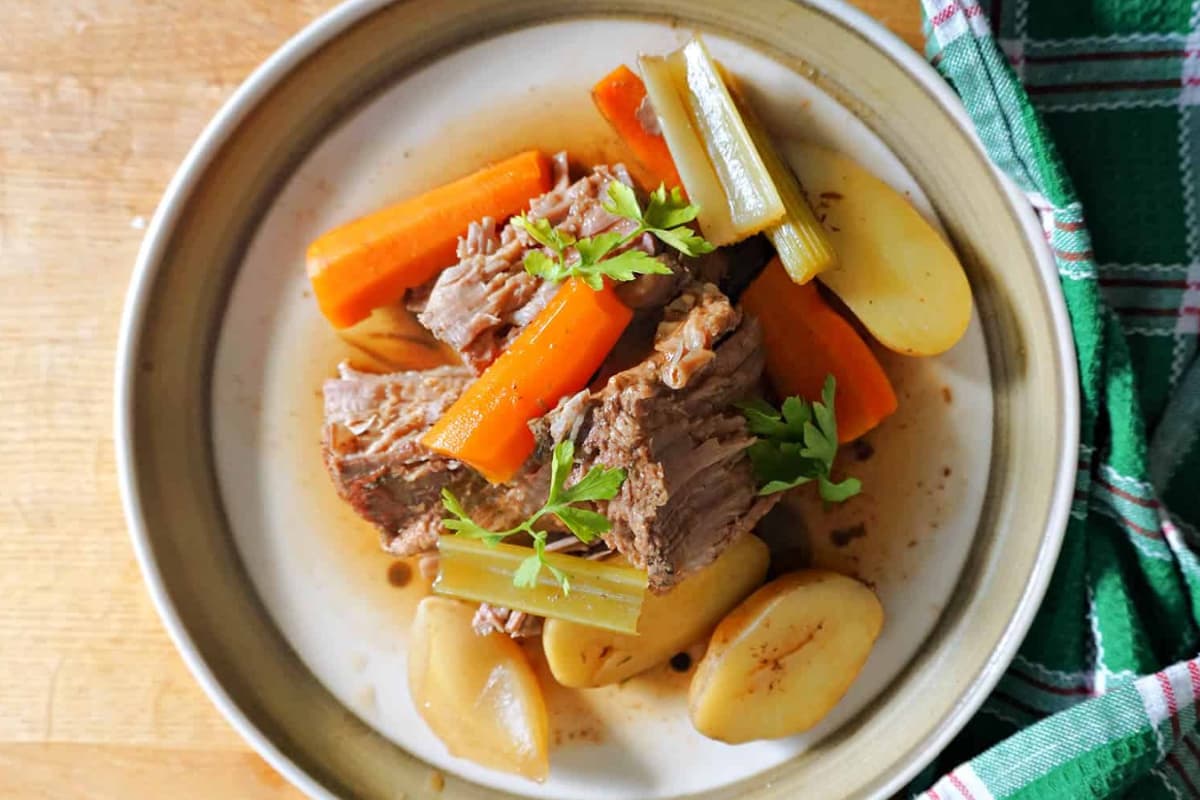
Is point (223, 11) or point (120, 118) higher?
point (223, 11)

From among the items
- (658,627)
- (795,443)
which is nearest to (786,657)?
(658,627)

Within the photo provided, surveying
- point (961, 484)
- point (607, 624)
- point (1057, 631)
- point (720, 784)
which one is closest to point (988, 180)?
point (961, 484)

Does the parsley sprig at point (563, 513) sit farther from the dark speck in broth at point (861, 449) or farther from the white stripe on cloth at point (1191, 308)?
the white stripe on cloth at point (1191, 308)

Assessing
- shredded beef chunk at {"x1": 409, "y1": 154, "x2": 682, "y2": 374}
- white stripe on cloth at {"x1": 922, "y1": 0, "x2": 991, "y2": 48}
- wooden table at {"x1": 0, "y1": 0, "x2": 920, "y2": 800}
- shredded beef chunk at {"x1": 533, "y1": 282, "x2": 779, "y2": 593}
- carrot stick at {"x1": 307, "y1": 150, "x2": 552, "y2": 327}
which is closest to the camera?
shredded beef chunk at {"x1": 533, "y1": 282, "x2": 779, "y2": 593}

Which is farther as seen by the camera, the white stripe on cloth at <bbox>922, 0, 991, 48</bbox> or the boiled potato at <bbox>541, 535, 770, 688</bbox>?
the boiled potato at <bbox>541, 535, 770, 688</bbox>

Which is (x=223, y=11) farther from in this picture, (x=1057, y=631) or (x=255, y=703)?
(x=1057, y=631)

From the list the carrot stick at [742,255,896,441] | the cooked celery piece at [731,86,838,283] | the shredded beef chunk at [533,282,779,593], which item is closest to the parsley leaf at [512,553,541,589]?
the shredded beef chunk at [533,282,779,593]

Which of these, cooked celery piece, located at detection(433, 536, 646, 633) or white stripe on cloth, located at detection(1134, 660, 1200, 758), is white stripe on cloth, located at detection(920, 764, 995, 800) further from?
cooked celery piece, located at detection(433, 536, 646, 633)
